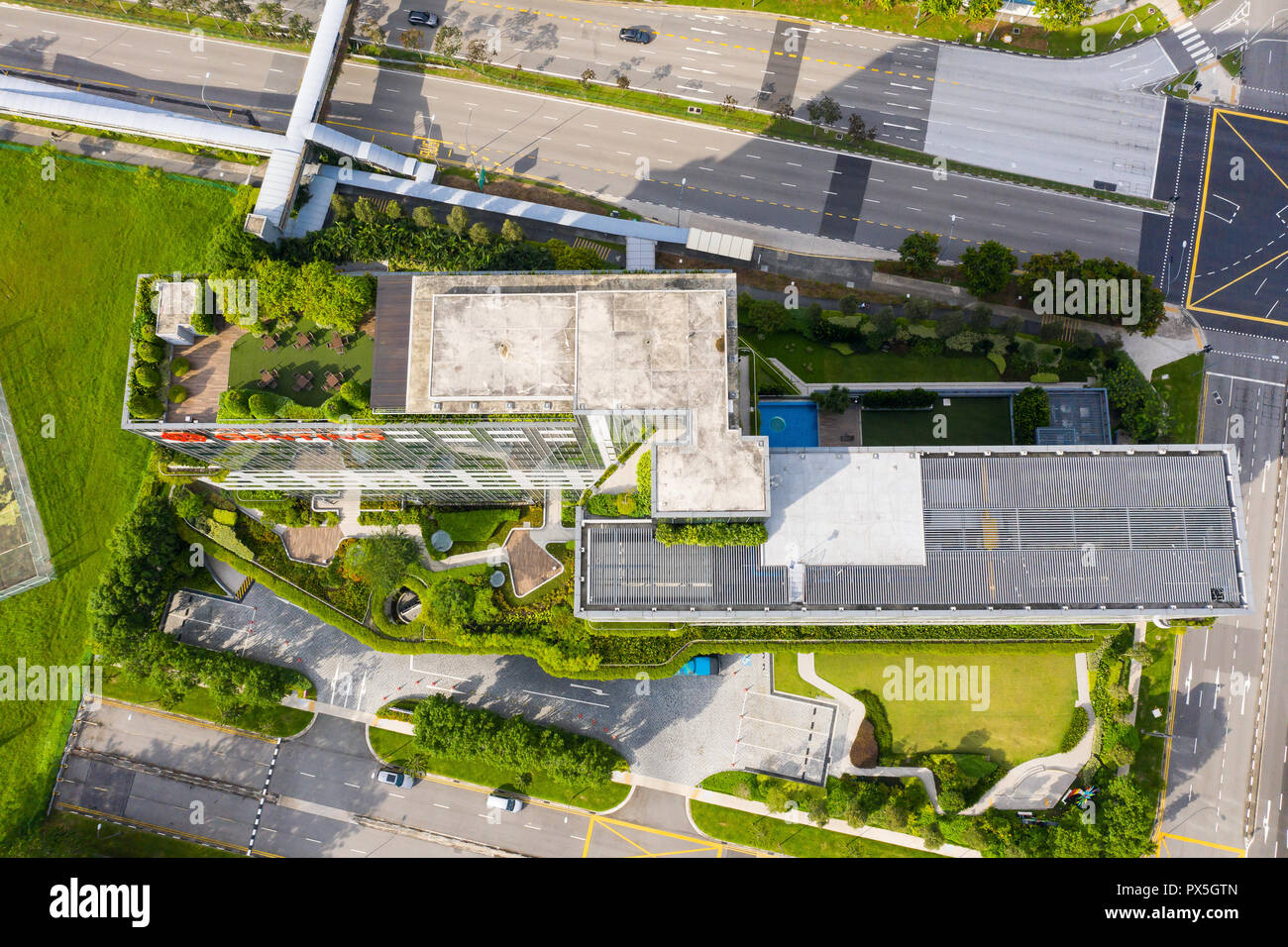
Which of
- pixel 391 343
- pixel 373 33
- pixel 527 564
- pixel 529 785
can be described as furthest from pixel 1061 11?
pixel 529 785

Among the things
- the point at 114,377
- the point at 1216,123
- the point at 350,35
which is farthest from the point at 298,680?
the point at 1216,123

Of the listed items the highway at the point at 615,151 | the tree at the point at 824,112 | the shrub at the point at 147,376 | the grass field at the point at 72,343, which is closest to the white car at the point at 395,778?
the grass field at the point at 72,343

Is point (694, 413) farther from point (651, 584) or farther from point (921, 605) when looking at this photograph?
point (921, 605)

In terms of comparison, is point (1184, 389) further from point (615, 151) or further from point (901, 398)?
point (615, 151)

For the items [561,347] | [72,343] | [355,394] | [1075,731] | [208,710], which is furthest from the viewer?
[72,343]

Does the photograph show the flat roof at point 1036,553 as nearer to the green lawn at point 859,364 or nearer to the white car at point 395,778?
the green lawn at point 859,364
